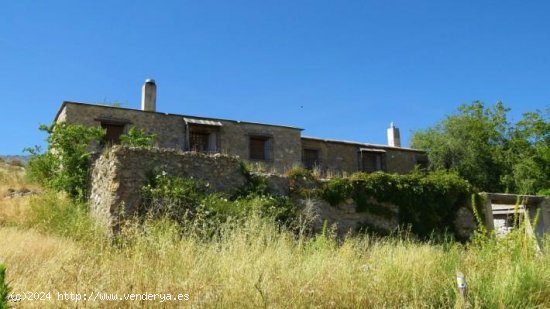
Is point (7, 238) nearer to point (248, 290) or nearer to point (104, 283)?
point (104, 283)

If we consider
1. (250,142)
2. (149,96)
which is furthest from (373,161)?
(149,96)

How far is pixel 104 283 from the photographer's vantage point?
4711 mm

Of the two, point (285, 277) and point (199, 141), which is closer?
point (285, 277)

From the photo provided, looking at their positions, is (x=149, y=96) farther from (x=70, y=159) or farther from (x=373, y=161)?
(x=373, y=161)

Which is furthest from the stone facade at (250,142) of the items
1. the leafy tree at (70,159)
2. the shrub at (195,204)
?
the shrub at (195,204)

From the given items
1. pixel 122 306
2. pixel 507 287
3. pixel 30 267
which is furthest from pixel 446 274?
pixel 30 267

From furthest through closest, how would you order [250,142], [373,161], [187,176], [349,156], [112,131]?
[373,161] → [349,156] → [250,142] → [112,131] → [187,176]

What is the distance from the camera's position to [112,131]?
18250 millimetres

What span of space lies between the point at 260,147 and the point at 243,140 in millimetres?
962

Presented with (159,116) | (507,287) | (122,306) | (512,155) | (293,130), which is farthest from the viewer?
(512,155)

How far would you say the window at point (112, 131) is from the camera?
59.3 ft

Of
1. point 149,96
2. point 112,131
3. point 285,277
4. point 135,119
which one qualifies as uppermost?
point 149,96

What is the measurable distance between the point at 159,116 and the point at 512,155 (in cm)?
1848

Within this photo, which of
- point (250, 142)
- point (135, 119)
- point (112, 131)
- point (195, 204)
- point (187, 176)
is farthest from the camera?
point (250, 142)
